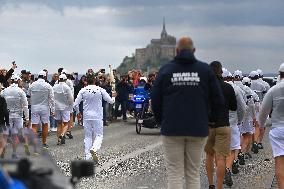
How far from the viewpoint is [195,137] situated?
851 cm

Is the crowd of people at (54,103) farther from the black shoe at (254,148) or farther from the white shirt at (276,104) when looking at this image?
the black shoe at (254,148)

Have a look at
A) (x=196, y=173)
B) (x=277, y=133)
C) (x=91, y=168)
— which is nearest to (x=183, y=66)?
(x=196, y=173)

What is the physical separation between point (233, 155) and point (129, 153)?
5603 mm

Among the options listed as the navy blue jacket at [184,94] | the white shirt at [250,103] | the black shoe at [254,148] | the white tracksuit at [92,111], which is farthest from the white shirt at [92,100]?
the navy blue jacket at [184,94]

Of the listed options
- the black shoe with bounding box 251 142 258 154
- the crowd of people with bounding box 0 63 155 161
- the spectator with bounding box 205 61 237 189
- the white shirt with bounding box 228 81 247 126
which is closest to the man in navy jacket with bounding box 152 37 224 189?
the spectator with bounding box 205 61 237 189

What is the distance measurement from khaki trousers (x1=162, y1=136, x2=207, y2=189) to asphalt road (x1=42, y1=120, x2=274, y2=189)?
3282 mm

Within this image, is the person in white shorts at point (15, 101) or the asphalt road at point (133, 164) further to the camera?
the person in white shorts at point (15, 101)

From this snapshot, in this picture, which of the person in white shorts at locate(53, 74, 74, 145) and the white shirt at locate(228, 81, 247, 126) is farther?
the person in white shorts at locate(53, 74, 74, 145)

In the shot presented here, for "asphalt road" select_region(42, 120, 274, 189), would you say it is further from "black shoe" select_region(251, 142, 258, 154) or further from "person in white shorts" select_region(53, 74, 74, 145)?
"person in white shorts" select_region(53, 74, 74, 145)

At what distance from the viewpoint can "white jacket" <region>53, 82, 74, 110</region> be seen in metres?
20.2

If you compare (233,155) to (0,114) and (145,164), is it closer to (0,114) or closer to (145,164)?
(145,164)

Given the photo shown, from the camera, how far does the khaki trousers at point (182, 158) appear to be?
8586mm

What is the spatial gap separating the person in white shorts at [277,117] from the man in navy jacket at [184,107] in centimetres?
122

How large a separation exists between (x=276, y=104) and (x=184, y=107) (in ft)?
5.91
